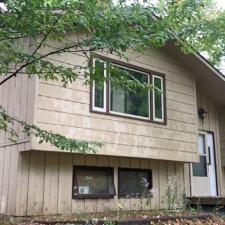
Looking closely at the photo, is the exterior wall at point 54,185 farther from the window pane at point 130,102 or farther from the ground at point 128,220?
the window pane at point 130,102

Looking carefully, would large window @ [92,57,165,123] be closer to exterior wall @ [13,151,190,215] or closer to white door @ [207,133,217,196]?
exterior wall @ [13,151,190,215]

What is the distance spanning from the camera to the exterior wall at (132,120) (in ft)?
22.8

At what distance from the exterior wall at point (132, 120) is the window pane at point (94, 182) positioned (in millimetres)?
628

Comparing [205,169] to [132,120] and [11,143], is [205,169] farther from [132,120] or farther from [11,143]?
[11,143]

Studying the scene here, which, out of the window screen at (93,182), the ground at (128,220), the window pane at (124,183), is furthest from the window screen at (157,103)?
the ground at (128,220)

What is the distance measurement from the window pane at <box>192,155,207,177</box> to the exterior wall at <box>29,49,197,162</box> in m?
1.19

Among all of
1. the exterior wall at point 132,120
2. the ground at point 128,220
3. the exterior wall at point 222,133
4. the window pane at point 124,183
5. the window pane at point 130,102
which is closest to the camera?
the ground at point 128,220

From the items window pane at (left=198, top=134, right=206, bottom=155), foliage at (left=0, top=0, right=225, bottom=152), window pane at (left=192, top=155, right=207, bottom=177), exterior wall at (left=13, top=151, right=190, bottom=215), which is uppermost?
foliage at (left=0, top=0, right=225, bottom=152)

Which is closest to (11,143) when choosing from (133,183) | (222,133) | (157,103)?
(133,183)

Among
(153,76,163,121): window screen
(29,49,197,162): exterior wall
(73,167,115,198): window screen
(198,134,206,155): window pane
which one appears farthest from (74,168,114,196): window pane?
(198,134,206,155): window pane

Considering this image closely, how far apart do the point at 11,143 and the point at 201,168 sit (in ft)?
19.1

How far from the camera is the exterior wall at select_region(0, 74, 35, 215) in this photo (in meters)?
6.81

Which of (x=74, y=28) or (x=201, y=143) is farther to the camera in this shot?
(x=201, y=143)

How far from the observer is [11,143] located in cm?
731
